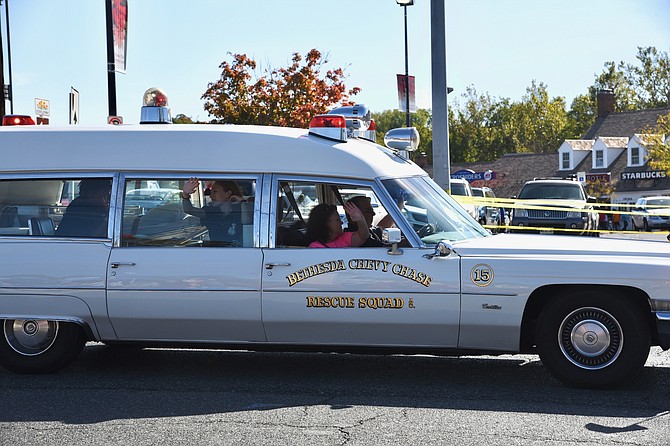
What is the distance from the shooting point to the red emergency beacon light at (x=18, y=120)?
8.00 metres

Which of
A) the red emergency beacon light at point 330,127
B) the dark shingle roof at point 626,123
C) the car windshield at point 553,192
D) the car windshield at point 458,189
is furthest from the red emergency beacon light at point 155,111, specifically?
the dark shingle roof at point 626,123

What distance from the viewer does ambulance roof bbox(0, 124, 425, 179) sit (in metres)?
7.09

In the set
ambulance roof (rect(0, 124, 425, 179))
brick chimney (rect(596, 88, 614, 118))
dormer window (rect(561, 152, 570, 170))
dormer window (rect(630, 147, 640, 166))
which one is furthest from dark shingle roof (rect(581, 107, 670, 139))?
ambulance roof (rect(0, 124, 425, 179))

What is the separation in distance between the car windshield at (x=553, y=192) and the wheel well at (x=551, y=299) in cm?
1952

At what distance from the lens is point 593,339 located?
6.59 meters

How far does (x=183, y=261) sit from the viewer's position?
23.0ft

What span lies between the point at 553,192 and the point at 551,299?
20303mm

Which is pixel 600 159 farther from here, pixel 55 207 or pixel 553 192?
pixel 55 207

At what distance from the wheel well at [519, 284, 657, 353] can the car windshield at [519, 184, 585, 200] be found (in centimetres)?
1952

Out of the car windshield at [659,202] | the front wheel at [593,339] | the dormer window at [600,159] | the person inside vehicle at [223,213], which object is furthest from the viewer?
the dormer window at [600,159]

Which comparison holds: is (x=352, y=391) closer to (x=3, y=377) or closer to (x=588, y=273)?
(x=588, y=273)

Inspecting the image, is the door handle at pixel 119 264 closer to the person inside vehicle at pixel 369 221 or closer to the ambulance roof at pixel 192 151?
the ambulance roof at pixel 192 151

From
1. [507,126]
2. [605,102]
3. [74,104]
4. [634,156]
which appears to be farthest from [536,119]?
[74,104]

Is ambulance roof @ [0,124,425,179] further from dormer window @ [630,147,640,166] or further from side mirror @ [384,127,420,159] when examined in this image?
dormer window @ [630,147,640,166]
